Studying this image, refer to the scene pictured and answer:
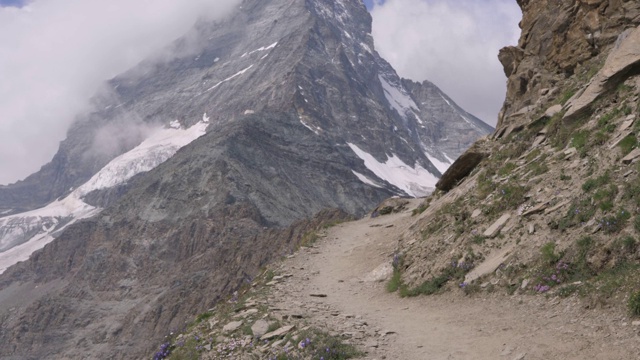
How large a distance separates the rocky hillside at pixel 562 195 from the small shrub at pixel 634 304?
0.06ft

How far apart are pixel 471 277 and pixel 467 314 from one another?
5.86ft

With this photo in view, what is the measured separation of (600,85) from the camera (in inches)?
659

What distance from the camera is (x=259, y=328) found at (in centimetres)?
1314

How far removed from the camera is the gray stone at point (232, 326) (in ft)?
44.9

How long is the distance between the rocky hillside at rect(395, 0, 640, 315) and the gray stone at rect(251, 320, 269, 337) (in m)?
4.67

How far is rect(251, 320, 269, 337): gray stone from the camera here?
42.2 ft

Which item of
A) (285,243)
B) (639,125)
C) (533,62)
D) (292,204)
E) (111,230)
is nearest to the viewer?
(639,125)

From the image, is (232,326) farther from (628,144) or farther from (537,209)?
(628,144)

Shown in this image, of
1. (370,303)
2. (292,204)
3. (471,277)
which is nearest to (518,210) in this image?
(471,277)

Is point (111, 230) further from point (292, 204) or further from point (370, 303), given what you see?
point (370, 303)

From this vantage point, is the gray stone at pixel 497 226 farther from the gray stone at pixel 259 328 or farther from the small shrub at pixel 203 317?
the small shrub at pixel 203 317

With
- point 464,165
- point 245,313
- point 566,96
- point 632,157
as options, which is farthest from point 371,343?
point 464,165

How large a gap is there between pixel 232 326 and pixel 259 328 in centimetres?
105

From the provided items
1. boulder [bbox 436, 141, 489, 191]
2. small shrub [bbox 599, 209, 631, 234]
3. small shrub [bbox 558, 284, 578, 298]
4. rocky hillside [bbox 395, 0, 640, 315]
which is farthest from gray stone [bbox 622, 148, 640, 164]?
boulder [bbox 436, 141, 489, 191]
